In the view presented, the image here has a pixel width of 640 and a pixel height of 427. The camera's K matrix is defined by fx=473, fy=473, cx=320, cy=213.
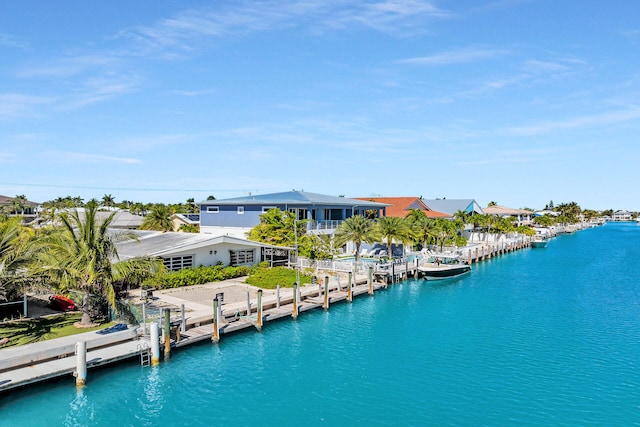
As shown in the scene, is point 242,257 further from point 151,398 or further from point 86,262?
point 151,398

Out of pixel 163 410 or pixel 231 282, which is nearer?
pixel 163 410

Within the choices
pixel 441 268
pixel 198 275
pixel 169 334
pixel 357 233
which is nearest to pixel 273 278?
pixel 198 275

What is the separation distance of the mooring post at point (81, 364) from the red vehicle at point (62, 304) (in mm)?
10249

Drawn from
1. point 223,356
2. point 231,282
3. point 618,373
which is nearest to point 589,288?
point 618,373

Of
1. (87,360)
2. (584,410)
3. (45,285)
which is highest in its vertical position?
(45,285)

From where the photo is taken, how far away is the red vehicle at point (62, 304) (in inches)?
1126

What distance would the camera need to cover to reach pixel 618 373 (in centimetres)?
2372

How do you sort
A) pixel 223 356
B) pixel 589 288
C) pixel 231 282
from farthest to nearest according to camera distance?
1. pixel 589 288
2. pixel 231 282
3. pixel 223 356

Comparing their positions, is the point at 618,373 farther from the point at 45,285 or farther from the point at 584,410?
the point at 45,285

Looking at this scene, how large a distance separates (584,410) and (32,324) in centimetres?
2704

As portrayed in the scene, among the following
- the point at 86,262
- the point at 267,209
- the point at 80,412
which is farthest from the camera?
the point at 267,209

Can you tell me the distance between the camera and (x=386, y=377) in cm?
2297

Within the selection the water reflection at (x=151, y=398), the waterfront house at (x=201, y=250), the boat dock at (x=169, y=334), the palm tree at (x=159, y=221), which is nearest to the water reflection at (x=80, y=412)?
the boat dock at (x=169, y=334)

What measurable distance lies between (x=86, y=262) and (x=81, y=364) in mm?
6205
